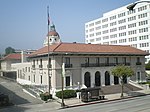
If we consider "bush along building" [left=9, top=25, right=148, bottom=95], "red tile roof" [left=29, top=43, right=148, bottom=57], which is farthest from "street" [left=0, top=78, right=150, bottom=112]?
"red tile roof" [left=29, top=43, right=148, bottom=57]

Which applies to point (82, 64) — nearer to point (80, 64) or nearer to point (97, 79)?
point (80, 64)

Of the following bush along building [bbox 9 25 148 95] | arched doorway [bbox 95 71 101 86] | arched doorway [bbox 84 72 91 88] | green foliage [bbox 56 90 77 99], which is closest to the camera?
green foliage [bbox 56 90 77 99]

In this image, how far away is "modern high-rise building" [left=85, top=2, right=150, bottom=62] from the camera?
292ft

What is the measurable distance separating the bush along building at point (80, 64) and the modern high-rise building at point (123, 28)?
40072 mm

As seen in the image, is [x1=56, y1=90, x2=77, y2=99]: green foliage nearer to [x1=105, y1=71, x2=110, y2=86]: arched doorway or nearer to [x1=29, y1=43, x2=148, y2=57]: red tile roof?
[x1=29, y1=43, x2=148, y2=57]: red tile roof

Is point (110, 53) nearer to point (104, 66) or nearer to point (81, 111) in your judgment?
point (104, 66)

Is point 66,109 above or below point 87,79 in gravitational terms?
below

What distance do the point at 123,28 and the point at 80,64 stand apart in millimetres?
61475

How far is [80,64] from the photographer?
143 feet

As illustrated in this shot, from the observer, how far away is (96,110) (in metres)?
27.9

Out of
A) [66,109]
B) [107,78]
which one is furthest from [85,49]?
[66,109]

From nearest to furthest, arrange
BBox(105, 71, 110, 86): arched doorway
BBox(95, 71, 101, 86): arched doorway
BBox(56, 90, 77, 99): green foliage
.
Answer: BBox(56, 90, 77, 99): green foliage
BBox(95, 71, 101, 86): arched doorway
BBox(105, 71, 110, 86): arched doorway

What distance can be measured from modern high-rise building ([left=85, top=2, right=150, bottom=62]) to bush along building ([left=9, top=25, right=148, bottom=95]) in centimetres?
4007

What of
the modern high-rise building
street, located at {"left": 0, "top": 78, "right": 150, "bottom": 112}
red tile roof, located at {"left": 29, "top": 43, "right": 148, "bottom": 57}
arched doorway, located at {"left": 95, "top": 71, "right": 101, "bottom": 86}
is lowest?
street, located at {"left": 0, "top": 78, "right": 150, "bottom": 112}
